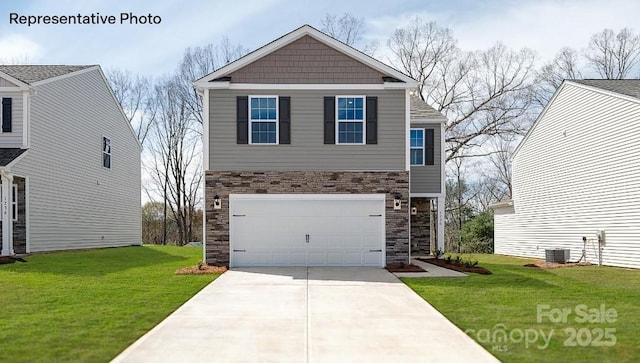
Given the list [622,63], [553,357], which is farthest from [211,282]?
[622,63]

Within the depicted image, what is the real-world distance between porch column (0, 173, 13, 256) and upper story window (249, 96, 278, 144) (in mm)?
8105

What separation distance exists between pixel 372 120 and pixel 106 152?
15385mm

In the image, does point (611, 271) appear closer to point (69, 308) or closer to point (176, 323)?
point (176, 323)

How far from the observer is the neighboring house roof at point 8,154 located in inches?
752

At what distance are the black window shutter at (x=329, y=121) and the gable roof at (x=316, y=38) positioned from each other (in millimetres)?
1542

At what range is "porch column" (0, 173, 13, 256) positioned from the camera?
18.8m

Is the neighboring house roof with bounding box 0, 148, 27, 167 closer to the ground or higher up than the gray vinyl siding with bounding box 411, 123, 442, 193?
higher up

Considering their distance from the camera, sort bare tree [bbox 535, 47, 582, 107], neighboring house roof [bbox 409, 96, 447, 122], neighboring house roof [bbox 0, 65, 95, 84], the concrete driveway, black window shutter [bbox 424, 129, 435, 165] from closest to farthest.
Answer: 1. the concrete driveway
2. neighboring house roof [bbox 409, 96, 447, 122]
3. black window shutter [bbox 424, 129, 435, 165]
4. neighboring house roof [bbox 0, 65, 95, 84]
5. bare tree [bbox 535, 47, 582, 107]

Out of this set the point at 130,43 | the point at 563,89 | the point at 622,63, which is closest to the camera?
the point at 130,43

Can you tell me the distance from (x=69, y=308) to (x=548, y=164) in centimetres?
1948

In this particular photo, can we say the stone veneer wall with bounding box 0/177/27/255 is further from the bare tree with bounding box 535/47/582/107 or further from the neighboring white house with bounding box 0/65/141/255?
the bare tree with bounding box 535/47/582/107

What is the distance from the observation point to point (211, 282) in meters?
13.7

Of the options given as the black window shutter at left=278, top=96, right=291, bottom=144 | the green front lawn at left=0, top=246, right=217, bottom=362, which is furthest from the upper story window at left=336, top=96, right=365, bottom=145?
the green front lawn at left=0, top=246, right=217, bottom=362


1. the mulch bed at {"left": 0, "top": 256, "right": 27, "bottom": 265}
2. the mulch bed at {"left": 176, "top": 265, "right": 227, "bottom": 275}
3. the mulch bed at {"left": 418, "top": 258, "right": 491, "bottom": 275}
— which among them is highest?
the mulch bed at {"left": 0, "top": 256, "right": 27, "bottom": 265}
